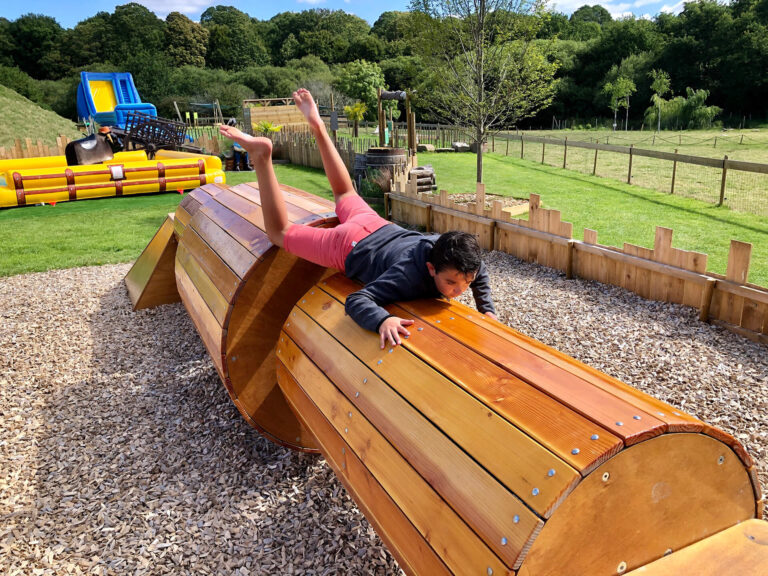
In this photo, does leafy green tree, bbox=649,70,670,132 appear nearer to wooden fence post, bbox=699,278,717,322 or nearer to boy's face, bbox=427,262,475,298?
wooden fence post, bbox=699,278,717,322

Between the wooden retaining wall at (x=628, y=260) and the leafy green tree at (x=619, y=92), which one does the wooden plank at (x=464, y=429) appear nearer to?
the wooden retaining wall at (x=628, y=260)

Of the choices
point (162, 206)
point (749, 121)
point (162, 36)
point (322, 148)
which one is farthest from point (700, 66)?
point (162, 36)

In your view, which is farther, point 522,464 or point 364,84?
point 364,84

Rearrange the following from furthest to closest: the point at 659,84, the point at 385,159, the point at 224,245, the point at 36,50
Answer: the point at 36,50, the point at 659,84, the point at 385,159, the point at 224,245

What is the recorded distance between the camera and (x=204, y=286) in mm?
4230

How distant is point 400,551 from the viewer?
208cm

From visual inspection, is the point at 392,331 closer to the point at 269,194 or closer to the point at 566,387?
the point at 566,387

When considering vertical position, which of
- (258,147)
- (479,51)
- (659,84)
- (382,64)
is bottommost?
(258,147)

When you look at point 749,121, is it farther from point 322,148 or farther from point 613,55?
point 322,148

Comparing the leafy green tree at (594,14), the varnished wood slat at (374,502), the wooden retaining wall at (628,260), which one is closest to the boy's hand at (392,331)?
the varnished wood slat at (374,502)

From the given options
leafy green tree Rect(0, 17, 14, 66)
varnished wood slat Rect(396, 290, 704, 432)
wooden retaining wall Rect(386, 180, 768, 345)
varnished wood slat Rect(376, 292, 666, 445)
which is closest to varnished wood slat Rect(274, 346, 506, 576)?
varnished wood slat Rect(376, 292, 666, 445)

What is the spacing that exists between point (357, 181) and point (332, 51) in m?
75.3

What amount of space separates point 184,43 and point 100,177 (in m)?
71.3

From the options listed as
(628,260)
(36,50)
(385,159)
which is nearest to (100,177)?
(385,159)
